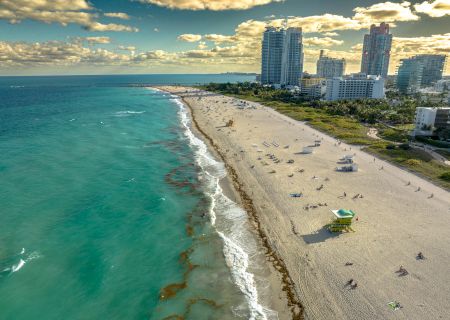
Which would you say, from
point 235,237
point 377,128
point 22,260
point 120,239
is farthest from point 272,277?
point 377,128

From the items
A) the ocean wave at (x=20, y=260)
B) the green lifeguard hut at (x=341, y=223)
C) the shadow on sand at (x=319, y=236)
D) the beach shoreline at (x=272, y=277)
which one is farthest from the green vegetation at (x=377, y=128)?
the ocean wave at (x=20, y=260)

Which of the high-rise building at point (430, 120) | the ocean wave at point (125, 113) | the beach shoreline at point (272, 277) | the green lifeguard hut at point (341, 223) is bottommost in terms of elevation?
the beach shoreline at point (272, 277)

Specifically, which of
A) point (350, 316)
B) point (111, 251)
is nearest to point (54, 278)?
point (111, 251)

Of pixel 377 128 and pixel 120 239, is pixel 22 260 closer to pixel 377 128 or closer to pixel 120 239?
pixel 120 239

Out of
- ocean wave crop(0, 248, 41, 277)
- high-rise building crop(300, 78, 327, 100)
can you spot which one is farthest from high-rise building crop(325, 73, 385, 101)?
ocean wave crop(0, 248, 41, 277)

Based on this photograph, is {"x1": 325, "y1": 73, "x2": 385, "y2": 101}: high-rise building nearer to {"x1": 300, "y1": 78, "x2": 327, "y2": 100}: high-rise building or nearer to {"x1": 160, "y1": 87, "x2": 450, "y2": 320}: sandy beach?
{"x1": 300, "y1": 78, "x2": 327, "y2": 100}: high-rise building

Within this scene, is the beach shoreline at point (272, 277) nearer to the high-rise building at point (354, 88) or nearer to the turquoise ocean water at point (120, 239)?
the turquoise ocean water at point (120, 239)
